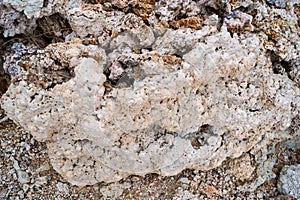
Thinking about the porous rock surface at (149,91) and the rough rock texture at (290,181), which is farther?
the rough rock texture at (290,181)

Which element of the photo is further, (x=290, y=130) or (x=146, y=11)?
(x=290, y=130)

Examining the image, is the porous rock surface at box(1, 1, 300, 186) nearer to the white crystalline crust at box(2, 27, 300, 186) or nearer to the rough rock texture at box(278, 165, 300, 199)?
the white crystalline crust at box(2, 27, 300, 186)

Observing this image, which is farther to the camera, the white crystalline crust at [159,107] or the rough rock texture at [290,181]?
the rough rock texture at [290,181]

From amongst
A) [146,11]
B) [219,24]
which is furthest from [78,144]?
[219,24]

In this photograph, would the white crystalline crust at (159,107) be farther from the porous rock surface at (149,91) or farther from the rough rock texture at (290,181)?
the rough rock texture at (290,181)

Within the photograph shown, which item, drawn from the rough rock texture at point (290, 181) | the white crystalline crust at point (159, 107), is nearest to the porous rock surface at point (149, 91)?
the white crystalline crust at point (159, 107)

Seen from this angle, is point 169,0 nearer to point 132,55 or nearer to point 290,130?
point 132,55

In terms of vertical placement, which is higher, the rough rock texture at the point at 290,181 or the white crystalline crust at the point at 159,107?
the white crystalline crust at the point at 159,107

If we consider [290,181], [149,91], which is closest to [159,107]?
[149,91]

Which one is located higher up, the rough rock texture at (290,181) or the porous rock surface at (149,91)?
the porous rock surface at (149,91)
